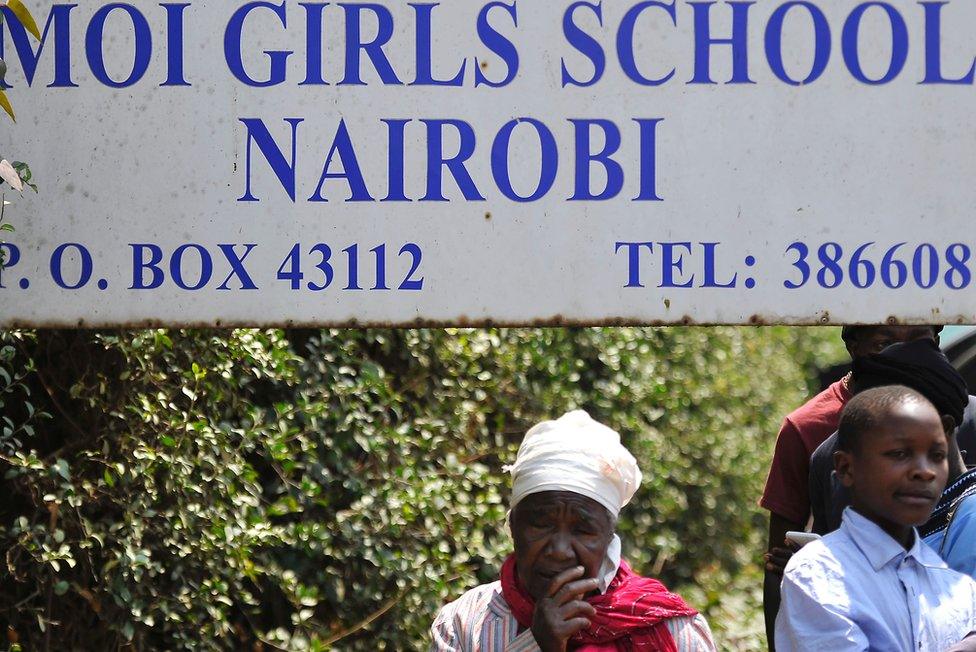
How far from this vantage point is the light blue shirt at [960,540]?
341 centimetres

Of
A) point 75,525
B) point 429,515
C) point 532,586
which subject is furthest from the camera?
point 429,515

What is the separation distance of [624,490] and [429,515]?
2.02 metres

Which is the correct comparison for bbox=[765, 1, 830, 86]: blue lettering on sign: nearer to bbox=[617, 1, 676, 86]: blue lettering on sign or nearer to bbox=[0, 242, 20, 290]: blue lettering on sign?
bbox=[617, 1, 676, 86]: blue lettering on sign

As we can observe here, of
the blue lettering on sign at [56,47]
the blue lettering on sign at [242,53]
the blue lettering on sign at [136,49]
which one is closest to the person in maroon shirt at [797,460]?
the blue lettering on sign at [242,53]

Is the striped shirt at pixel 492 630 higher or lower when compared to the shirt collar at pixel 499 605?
lower

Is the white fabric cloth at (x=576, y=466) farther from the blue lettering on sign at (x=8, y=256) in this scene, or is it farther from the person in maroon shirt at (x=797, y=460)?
the blue lettering on sign at (x=8, y=256)

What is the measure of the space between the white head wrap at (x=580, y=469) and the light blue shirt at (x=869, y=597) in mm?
439

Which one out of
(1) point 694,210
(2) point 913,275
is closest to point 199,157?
(1) point 694,210

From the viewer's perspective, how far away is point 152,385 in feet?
14.7

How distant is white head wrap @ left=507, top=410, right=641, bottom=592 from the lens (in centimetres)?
334

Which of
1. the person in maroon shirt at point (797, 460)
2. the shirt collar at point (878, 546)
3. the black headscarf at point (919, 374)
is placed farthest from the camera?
the person in maroon shirt at point (797, 460)

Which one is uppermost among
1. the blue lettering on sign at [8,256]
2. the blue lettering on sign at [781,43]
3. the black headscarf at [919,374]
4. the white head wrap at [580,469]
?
the blue lettering on sign at [781,43]

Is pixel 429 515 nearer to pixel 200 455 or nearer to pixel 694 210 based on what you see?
pixel 200 455

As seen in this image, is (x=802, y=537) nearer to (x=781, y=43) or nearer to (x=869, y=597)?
(x=869, y=597)
